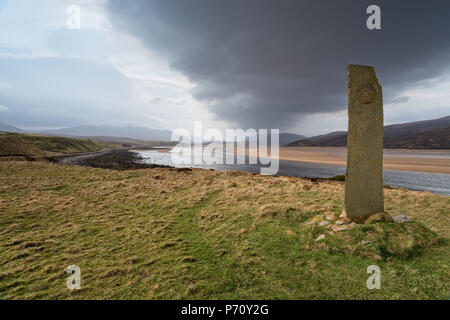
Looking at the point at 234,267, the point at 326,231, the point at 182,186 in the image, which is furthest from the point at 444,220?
the point at 182,186

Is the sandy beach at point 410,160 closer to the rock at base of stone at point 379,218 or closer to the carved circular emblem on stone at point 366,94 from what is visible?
the rock at base of stone at point 379,218

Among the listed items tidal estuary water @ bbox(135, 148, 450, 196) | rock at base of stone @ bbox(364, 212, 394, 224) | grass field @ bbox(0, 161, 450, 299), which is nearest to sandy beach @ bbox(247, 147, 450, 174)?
tidal estuary water @ bbox(135, 148, 450, 196)

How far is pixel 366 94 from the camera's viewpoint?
24.8ft

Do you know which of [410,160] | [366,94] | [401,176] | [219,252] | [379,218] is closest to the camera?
[219,252]

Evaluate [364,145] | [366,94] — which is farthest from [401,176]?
[366,94]

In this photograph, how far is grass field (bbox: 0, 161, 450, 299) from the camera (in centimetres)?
471

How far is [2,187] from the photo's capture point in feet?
51.6

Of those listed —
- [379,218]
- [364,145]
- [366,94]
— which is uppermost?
[366,94]

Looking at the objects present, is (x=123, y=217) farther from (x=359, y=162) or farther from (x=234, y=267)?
(x=359, y=162)

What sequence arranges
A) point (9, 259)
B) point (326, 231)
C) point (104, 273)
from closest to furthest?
point (104, 273), point (9, 259), point (326, 231)

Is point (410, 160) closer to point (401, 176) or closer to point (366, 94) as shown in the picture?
point (401, 176)

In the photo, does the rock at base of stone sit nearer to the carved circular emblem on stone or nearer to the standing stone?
the standing stone

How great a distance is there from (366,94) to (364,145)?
2.05m
